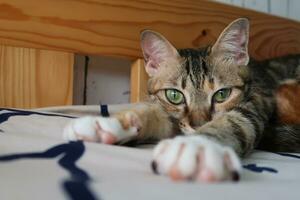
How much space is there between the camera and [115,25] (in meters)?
1.15

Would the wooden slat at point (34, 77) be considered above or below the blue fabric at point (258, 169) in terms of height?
above

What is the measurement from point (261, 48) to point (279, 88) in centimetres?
45

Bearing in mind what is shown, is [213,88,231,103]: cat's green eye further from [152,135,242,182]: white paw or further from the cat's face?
[152,135,242,182]: white paw

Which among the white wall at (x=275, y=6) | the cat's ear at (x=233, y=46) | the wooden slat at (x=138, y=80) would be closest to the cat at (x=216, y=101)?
the cat's ear at (x=233, y=46)

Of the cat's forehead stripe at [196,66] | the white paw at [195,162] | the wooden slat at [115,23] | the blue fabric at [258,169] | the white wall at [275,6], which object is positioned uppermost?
the white wall at [275,6]

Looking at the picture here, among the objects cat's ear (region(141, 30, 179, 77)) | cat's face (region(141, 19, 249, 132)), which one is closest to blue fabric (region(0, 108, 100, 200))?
cat's face (region(141, 19, 249, 132))

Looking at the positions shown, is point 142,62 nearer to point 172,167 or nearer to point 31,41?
point 31,41

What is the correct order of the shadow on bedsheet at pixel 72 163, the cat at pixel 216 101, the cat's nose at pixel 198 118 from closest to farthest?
the shadow on bedsheet at pixel 72 163 → the cat at pixel 216 101 → the cat's nose at pixel 198 118

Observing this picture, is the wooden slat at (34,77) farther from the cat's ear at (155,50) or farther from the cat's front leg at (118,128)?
the cat's front leg at (118,128)

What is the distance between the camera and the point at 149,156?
553mm

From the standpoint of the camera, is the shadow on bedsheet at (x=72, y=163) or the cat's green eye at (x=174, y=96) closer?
the shadow on bedsheet at (x=72, y=163)

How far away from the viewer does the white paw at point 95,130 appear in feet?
2.07

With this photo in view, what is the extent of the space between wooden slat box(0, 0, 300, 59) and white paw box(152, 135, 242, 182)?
25.8 inches

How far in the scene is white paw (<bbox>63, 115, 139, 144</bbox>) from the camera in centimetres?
63
